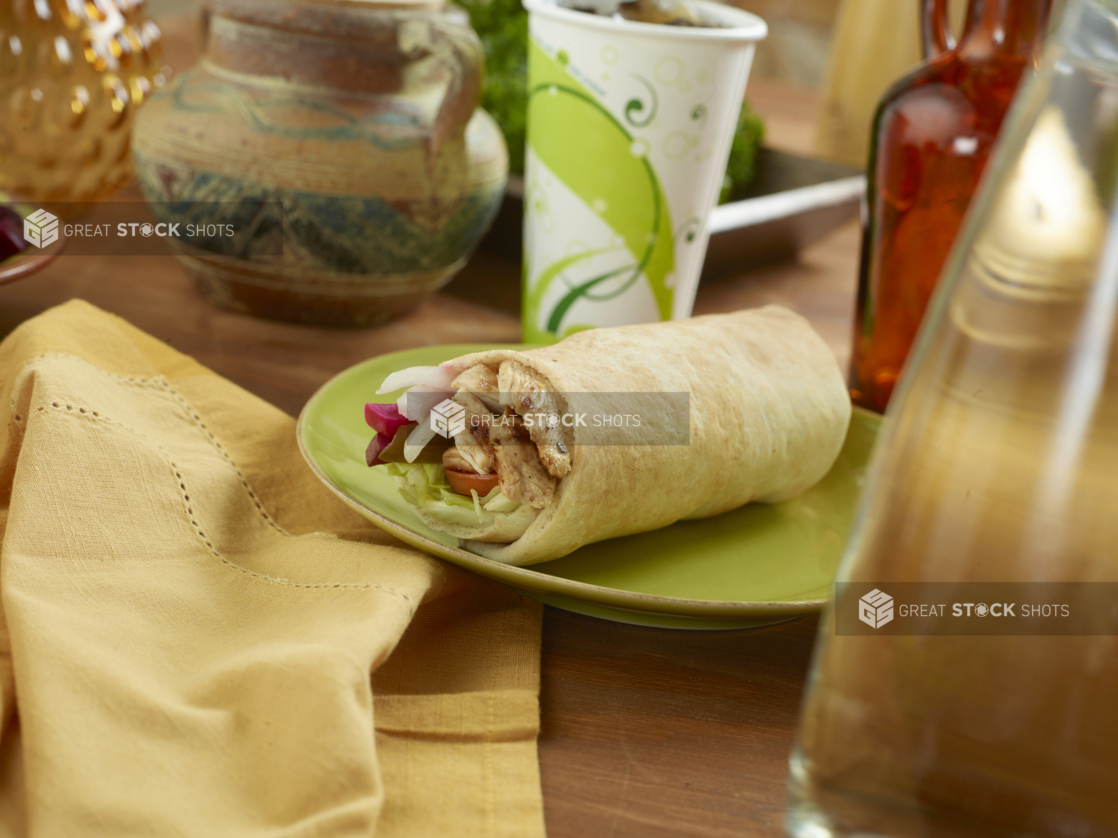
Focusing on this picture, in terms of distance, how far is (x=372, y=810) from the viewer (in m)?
0.38

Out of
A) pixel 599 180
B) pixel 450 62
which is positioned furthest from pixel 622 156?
pixel 450 62

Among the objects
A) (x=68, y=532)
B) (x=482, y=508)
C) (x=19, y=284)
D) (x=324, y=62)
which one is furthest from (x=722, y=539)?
(x=19, y=284)

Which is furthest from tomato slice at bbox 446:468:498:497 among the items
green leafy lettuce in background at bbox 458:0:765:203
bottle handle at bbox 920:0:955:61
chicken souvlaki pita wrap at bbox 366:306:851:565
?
green leafy lettuce in background at bbox 458:0:765:203

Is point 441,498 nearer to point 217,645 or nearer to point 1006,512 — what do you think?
point 217,645

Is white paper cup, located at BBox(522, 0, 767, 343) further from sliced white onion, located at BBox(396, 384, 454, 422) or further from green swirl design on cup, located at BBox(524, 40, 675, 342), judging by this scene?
sliced white onion, located at BBox(396, 384, 454, 422)

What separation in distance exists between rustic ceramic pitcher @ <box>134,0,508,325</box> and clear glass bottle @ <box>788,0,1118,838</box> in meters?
0.61

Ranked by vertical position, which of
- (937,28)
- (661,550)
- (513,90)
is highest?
(937,28)

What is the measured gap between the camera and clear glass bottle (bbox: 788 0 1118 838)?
27 cm

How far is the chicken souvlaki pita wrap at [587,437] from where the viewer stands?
21.9 inches

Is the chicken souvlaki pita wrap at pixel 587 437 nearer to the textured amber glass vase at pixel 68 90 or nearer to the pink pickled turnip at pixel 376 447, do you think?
the pink pickled turnip at pixel 376 447

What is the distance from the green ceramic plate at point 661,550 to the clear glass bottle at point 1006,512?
0.18m

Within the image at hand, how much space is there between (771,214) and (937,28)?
32 centimetres

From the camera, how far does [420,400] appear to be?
0.60 m

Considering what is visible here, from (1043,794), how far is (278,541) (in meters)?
0.43
